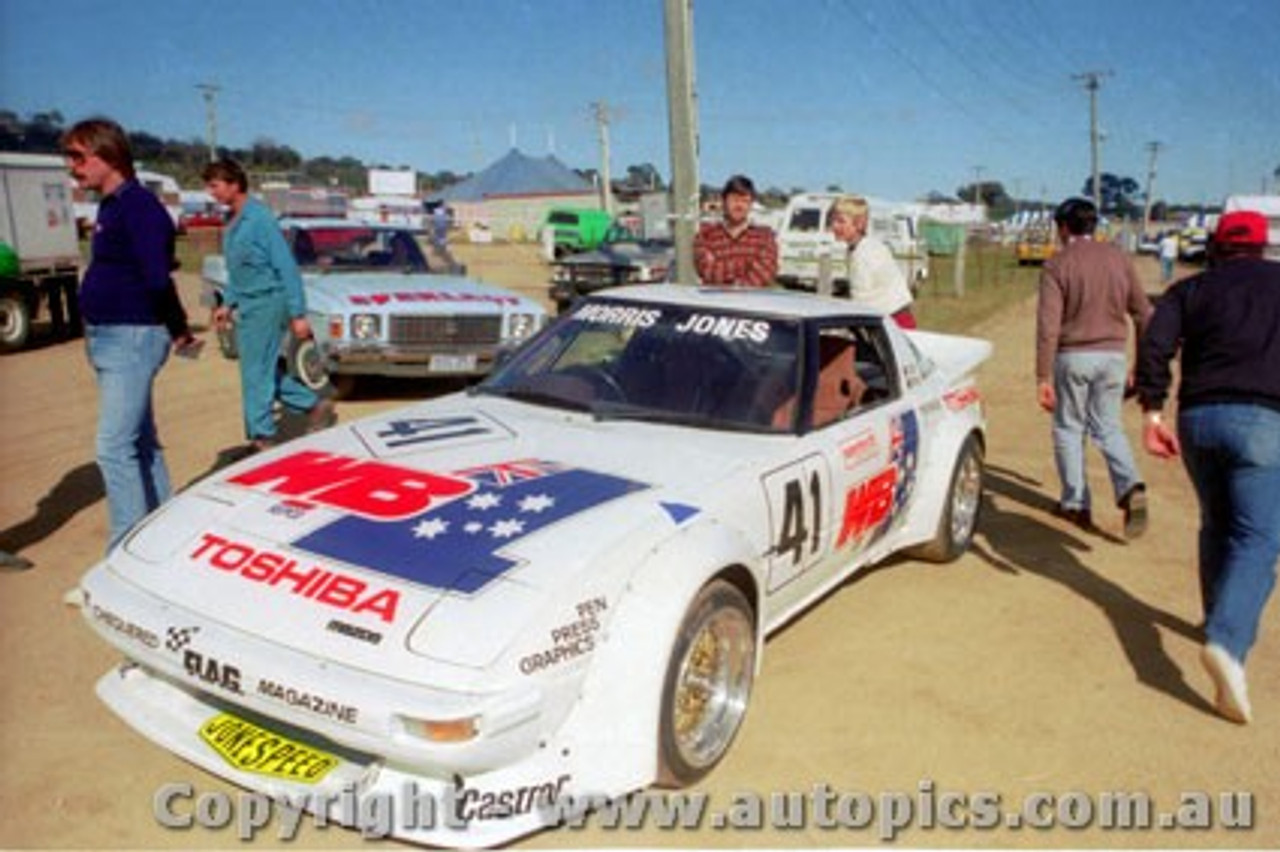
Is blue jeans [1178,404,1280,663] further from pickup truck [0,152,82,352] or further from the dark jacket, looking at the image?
pickup truck [0,152,82,352]

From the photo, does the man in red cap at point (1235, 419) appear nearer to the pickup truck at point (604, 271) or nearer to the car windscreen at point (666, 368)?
the car windscreen at point (666, 368)

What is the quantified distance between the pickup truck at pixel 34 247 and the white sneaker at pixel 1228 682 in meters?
13.5

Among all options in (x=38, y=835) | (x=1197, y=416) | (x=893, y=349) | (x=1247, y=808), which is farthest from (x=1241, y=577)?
(x=38, y=835)

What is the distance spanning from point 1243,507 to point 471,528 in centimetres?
278

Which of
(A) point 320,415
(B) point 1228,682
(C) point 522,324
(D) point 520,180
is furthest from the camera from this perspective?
(D) point 520,180

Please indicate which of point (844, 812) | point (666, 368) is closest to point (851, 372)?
point (666, 368)

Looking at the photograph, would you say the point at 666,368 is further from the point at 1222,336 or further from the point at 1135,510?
the point at 1135,510

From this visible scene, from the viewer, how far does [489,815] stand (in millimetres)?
2502

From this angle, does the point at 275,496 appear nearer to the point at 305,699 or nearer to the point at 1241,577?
the point at 305,699

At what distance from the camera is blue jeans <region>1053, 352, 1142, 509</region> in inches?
218

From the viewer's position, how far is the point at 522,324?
924 cm

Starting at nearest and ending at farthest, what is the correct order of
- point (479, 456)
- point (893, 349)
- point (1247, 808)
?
point (1247, 808), point (479, 456), point (893, 349)

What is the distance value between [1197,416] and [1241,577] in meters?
0.60

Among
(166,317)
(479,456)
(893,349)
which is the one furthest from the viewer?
(893,349)
